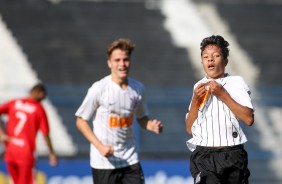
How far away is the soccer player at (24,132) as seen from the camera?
Result: 8766 millimetres

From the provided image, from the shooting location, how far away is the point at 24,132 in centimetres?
898

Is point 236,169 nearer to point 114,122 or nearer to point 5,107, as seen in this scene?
point 114,122

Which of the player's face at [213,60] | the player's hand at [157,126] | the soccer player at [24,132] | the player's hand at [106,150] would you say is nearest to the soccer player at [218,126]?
the player's face at [213,60]

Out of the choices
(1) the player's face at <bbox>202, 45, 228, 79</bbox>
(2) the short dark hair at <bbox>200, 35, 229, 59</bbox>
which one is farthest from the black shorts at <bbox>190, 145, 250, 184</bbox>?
(2) the short dark hair at <bbox>200, 35, 229, 59</bbox>

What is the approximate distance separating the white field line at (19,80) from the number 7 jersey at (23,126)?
244 cm

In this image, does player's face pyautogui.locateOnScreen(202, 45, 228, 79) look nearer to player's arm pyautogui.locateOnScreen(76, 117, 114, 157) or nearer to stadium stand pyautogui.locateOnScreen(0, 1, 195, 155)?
player's arm pyautogui.locateOnScreen(76, 117, 114, 157)

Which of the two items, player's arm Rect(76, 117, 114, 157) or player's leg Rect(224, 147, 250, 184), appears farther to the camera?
player's arm Rect(76, 117, 114, 157)

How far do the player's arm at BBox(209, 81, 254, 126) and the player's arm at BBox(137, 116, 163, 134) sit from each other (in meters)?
1.56

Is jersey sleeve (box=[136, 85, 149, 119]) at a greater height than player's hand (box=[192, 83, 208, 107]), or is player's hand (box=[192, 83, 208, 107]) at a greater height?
jersey sleeve (box=[136, 85, 149, 119])

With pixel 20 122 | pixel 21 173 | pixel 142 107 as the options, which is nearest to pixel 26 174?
pixel 21 173

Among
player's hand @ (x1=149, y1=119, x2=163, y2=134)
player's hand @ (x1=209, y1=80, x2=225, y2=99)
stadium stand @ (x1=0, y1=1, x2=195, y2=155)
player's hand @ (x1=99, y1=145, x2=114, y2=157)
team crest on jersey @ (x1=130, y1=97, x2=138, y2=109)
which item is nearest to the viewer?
player's hand @ (x1=209, y1=80, x2=225, y2=99)

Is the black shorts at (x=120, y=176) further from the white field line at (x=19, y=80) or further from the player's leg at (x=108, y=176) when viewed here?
the white field line at (x=19, y=80)

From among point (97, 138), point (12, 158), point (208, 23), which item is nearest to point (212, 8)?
point (208, 23)

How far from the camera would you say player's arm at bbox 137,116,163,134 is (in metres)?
5.66
